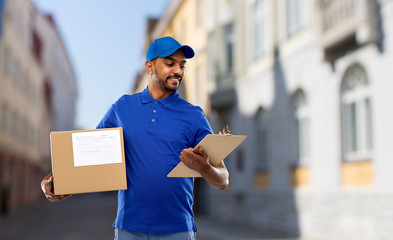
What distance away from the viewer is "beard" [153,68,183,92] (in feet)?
9.61

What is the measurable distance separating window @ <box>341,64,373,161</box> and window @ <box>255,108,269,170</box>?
5.47 m

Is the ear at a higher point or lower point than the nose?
higher

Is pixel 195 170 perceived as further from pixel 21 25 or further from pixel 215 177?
pixel 21 25

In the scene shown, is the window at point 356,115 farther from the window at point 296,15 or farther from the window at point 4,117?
the window at point 4,117

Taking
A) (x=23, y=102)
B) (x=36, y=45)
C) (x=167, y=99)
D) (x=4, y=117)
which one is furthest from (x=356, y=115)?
(x=36, y=45)

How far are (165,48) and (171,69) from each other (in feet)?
0.35

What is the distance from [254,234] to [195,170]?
14.1 m

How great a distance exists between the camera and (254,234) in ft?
53.8

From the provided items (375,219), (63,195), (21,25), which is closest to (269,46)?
(375,219)

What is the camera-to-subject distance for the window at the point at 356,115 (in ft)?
42.9

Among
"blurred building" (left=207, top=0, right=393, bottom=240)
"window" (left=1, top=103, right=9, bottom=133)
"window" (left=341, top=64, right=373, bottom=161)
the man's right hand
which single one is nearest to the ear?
the man's right hand

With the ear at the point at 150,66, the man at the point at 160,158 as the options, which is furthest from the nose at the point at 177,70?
the ear at the point at 150,66

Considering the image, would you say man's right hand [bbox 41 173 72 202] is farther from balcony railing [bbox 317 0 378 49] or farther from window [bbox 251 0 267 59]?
window [bbox 251 0 267 59]

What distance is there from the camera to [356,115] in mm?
13609
